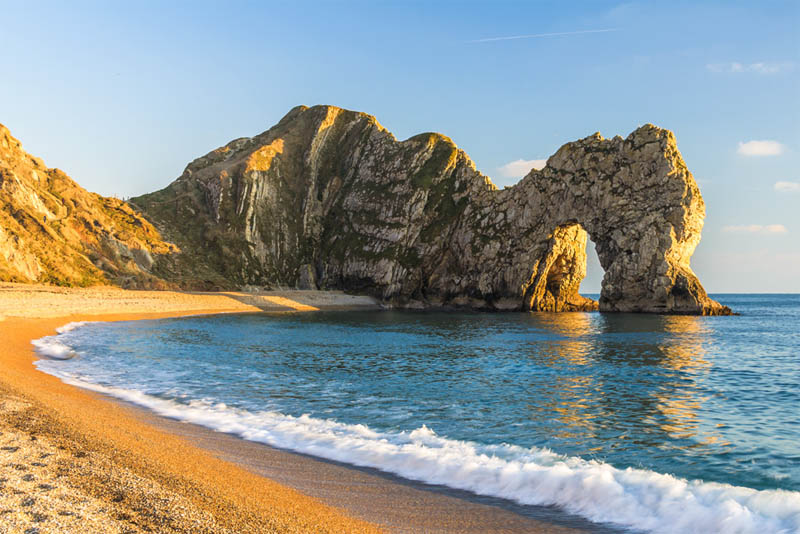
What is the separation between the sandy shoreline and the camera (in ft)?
20.1

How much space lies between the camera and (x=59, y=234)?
70.4m

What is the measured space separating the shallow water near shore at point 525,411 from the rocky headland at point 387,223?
44.7 metres

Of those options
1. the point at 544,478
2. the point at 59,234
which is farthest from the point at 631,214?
the point at 59,234

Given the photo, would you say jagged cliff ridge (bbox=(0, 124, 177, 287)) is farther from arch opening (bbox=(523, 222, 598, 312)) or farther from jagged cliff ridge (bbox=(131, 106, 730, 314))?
arch opening (bbox=(523, 222, 598, 312))

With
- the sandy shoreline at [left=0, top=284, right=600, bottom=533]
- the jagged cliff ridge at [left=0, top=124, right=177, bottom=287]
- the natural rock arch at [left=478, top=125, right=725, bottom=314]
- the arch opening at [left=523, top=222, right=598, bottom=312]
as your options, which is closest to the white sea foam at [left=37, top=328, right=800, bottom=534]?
the sandy shoreline at [left=0, top=284, right=600, bottom=533]

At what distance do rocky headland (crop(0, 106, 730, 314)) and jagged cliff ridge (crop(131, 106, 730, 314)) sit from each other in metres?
0.28

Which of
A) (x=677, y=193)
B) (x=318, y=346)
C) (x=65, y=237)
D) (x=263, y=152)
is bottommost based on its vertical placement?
(x=318, y=346)

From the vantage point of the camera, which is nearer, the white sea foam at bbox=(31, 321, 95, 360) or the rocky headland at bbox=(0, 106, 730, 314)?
the white sea foam at bbox=(31, 321, 95, 360)

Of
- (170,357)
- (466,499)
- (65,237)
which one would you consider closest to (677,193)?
(170,357)

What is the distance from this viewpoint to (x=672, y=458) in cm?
1081

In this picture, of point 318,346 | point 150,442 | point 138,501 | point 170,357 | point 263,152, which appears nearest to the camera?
point 138,501

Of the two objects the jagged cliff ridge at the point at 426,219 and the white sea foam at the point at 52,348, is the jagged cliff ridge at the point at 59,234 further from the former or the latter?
the white sea foam at the point at 52,348

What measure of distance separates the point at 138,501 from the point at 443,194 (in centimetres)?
9884

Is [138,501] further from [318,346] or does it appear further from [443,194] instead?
[443,194]
